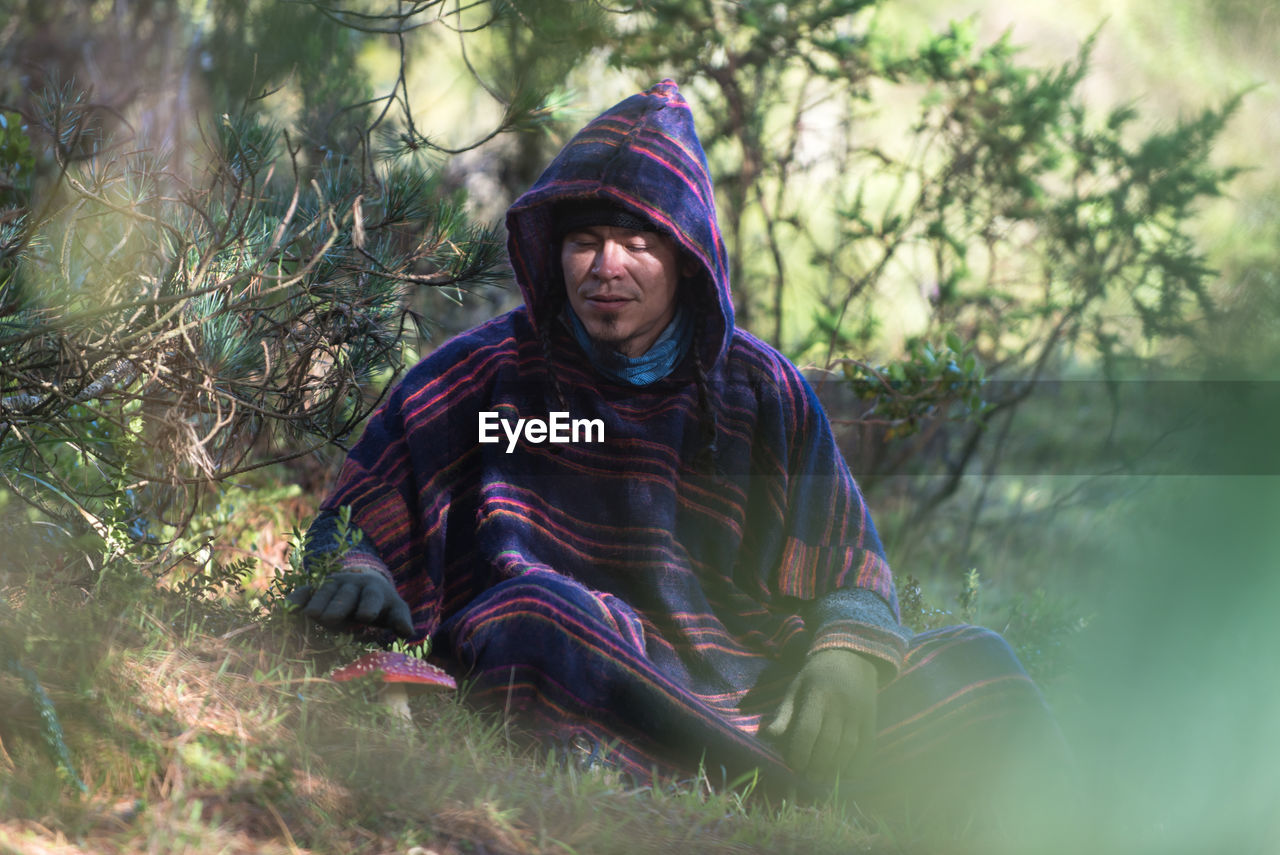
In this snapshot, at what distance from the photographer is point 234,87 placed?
17.4 feet

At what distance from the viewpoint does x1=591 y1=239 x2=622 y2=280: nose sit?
273 centimetres

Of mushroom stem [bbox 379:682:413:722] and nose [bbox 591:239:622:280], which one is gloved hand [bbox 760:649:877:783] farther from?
nose [bbox 591:239:622:280]

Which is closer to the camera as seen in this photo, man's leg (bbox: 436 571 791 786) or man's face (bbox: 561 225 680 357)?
man's leg (bbox: 436 571 791 786)

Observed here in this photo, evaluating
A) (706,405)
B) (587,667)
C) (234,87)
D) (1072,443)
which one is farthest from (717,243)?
(1072,443)

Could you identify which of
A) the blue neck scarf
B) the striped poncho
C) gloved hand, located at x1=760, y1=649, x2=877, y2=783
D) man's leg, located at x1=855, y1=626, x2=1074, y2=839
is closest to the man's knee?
the striped poncho

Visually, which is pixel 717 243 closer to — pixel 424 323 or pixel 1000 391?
pixel 424 323

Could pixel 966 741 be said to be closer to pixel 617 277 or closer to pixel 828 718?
pixel 828 718

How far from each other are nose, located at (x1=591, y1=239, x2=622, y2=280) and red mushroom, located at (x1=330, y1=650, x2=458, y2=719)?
1036 mm

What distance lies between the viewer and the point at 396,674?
2160 mm

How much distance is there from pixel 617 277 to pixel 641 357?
0.23 metres

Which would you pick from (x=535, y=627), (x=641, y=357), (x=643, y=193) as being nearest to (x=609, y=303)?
(x=641, y=357)

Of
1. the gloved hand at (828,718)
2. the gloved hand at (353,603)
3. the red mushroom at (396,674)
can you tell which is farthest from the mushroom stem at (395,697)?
the gloved hand at (828,718)

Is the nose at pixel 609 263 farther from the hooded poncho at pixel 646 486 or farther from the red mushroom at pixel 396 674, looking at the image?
the red mushroom at pixel 396 674

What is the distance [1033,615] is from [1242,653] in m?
3.67
